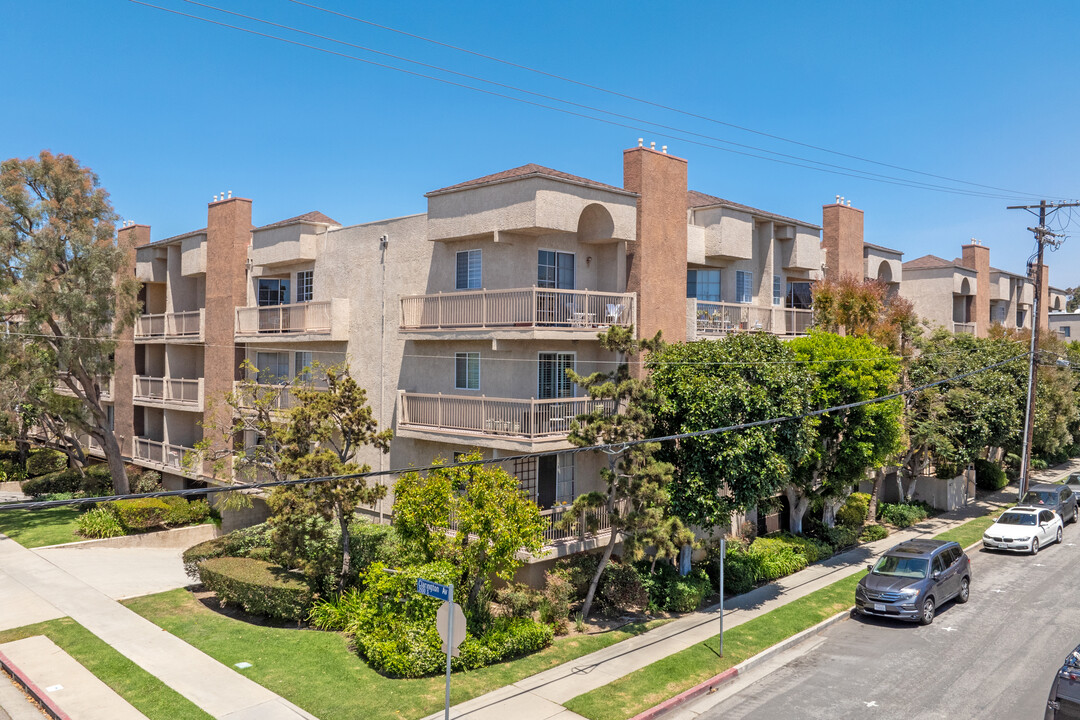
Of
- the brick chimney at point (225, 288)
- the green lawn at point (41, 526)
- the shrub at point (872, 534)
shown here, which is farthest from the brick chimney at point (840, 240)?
the green lawn at point (41, 526)

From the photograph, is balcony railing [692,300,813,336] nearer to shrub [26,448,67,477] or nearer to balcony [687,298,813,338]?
balcony [687,298,813,338]

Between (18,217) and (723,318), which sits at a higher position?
(18,217)

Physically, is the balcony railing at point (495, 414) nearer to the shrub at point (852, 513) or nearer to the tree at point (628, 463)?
the tree at point (628, 463)

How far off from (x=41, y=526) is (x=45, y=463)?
12430 millimetres

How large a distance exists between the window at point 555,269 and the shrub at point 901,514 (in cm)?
1714

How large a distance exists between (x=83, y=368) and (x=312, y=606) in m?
17.4

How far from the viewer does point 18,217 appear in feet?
93.4

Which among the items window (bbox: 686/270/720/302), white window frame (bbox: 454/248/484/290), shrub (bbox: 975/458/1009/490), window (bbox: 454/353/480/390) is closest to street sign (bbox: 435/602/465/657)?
window (bbox: 454/353/480/390)

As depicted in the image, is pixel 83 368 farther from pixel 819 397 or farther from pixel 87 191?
pixel 819 397

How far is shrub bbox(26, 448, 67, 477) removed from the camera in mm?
38594

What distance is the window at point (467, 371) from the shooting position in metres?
22.6

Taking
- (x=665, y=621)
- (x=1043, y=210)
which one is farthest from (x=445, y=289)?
(x=1043, y=210)

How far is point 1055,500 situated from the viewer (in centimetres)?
3025

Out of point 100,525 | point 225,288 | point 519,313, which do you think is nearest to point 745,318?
point 519,313
